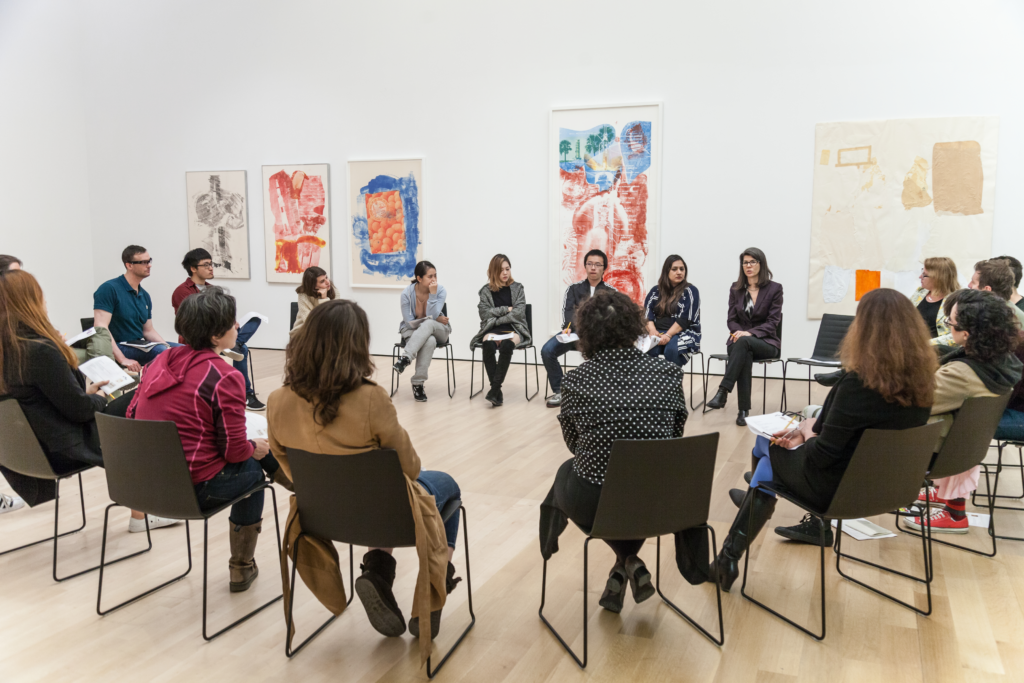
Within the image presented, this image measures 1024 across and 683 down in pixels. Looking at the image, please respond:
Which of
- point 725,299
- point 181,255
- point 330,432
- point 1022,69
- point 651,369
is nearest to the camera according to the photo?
point 330,432

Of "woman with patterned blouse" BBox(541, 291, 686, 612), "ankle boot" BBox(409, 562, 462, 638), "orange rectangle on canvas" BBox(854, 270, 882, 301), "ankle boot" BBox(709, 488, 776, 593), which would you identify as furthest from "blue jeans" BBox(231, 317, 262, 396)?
"orange rectangle on canvas" BBox(854, 270, 882, 301)

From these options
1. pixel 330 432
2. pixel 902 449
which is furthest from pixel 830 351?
pixel 330 432

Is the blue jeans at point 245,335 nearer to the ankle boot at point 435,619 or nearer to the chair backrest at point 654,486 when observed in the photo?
the ankle boot at point 435,619

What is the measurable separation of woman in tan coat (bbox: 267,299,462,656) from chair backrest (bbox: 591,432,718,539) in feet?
1.79

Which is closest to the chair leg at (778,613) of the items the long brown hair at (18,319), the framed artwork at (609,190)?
the long brown hair at (18,319)

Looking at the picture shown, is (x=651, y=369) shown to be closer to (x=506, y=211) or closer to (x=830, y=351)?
(x=830, y=351)

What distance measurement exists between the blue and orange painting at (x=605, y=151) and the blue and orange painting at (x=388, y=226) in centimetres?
184

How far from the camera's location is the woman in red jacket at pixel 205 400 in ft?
8.77

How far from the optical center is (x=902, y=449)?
2537mm

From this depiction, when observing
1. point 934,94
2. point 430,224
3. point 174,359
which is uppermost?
point 934,94

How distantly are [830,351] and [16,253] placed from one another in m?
9.07

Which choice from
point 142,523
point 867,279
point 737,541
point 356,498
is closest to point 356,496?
point 356,498

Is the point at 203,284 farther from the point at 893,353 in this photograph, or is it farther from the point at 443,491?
the point at 893,353

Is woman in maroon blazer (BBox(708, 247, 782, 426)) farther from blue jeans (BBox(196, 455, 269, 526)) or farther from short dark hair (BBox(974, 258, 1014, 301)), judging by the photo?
blue jeans (BBox(196, 455, 269, 526))
